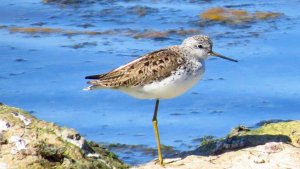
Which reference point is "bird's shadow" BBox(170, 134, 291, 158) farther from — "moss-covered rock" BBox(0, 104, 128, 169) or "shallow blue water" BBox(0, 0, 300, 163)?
"shallow blue water" BBox(0, 0, 300, 163)

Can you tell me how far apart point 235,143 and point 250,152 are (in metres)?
0.22

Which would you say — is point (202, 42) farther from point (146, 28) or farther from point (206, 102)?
point (146, 28)

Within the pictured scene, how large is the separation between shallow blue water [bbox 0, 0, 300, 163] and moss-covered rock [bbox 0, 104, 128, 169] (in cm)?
206

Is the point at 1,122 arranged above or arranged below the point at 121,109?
above

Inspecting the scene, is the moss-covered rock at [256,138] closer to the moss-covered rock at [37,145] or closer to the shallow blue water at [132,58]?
the moss-covered rock at [37,145]

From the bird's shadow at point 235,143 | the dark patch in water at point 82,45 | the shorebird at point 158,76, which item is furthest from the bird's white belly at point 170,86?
the dark patch in water at point 82,45

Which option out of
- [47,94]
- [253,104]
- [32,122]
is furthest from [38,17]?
[32,122]

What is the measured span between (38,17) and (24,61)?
211cm

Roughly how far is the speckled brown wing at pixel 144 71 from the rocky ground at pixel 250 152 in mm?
728

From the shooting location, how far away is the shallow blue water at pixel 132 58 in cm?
1044

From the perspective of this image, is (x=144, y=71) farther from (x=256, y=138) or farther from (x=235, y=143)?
(x=256, y=138)

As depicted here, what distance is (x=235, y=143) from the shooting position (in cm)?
820

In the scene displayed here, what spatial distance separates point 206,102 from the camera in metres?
11.0

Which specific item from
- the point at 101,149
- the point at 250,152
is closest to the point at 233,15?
the point at 101,149
